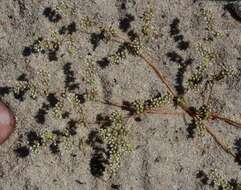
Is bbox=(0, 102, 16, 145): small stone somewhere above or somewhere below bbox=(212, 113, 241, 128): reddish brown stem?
below

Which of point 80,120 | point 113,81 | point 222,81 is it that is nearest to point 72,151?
point 80,120

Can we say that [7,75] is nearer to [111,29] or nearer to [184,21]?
[111,29]

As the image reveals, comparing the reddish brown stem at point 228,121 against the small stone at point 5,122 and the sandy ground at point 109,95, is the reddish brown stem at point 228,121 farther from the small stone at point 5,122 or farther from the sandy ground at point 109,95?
the small stone at point 5,122

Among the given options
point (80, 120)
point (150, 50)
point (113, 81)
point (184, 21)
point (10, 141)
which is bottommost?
point (10, 141)

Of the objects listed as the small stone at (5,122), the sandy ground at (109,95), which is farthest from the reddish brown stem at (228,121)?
the small stone at (5,122)

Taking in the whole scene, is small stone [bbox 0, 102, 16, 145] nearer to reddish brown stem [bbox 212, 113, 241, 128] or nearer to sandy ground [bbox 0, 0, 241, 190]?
sandy ground [bbox 0, 0, 241, 190]

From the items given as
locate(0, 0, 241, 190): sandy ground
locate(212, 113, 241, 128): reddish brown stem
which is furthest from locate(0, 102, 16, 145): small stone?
locate(212, 113, 241, 128): reddish brown stem
